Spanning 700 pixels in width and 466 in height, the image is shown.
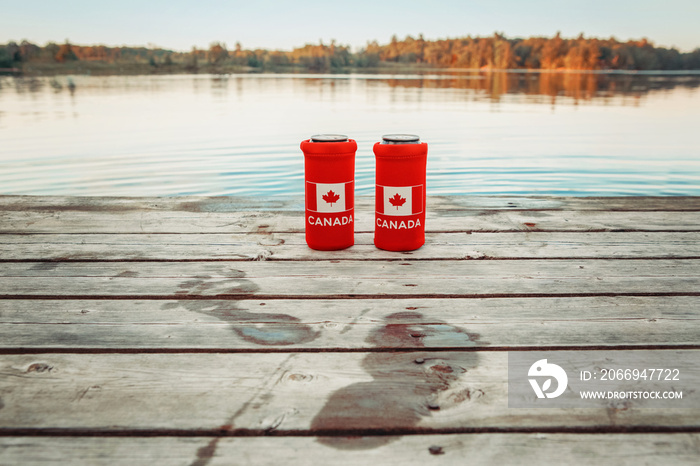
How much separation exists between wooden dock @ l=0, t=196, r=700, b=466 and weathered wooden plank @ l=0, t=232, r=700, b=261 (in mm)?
15

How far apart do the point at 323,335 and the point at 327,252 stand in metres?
0.86

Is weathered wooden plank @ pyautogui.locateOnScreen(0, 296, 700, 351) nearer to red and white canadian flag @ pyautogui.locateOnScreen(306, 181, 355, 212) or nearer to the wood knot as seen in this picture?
the wood knot

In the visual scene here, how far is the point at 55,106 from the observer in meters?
18.2

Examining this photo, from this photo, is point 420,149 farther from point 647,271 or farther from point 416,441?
point 416,441

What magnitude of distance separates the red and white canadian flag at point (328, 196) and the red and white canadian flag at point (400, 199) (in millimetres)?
160

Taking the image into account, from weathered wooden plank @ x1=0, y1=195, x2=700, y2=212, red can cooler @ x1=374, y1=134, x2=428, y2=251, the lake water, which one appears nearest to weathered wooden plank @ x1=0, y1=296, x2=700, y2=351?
red can cooler @ x1=374, y1=134, x2=428, y2=251

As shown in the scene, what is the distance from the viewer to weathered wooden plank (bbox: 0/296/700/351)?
5.36 feet

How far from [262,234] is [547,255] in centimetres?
143

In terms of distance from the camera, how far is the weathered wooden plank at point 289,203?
327 centimetres

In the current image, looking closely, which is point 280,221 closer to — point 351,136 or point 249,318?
point 249,318

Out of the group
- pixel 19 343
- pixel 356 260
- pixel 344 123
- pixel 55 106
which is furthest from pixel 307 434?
pixel 55 106

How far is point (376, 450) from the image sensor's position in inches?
46.7

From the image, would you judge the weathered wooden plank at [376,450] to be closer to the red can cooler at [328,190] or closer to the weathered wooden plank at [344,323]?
the weathered wooden plank at [344,323]

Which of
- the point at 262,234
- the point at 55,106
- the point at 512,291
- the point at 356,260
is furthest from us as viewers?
the point at 55,106
